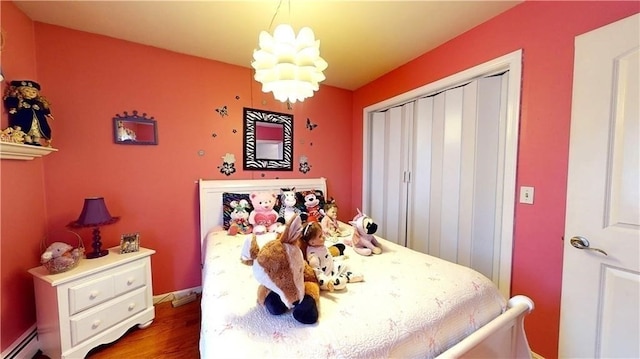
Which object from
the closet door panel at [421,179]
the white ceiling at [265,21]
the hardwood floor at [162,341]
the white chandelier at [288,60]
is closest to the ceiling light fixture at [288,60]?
the white chandelier at [288,60]

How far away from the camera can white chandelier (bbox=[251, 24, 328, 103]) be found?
121cm

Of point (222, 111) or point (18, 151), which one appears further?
point (222, 111)

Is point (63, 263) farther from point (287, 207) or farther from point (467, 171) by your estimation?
point (467, 171)

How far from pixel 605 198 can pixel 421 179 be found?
4.24 ft

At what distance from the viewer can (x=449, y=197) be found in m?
2.12

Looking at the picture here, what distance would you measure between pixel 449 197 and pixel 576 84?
111cm

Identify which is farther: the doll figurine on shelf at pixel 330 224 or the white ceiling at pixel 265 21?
the doll figurine on shelf at pixel 330 224

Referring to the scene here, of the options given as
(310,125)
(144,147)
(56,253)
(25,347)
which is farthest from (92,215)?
(310,125)

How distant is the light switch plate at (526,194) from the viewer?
1531 millimetres

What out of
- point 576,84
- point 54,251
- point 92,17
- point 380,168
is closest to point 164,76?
point 92,17

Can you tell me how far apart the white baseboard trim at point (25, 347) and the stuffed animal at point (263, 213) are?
1532 millimetres

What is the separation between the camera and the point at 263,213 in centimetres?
222

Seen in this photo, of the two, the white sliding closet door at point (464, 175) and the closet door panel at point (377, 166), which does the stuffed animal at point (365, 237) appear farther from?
the closet door panel at point (377, 166)

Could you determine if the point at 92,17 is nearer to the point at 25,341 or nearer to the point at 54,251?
the point at 54,251
